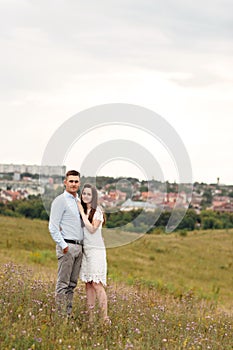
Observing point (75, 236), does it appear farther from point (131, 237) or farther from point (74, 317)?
point (131, 237)

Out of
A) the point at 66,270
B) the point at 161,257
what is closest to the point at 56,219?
the point at 66,270

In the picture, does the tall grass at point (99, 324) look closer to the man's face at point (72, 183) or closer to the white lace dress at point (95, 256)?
the white lace dress at point (95, 256)

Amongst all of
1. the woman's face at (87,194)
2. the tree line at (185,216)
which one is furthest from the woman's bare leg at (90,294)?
the tree line at (185,216)

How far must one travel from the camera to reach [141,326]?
771 centimetres

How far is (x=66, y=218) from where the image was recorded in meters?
8.11

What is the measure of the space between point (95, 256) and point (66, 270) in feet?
1.29

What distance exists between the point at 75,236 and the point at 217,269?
16.8 meters

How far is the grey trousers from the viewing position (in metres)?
8.02

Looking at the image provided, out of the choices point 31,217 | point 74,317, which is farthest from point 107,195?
point 31,217

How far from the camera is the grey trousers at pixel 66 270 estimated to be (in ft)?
26.3

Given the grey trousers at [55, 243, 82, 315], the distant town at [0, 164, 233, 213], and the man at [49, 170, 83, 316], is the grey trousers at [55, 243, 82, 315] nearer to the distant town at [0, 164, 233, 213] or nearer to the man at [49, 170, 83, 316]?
the man at [49, 170, 83, 316]

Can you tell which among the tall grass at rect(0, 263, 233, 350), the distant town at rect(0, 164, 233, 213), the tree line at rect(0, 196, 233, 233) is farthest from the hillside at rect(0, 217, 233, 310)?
the tall grass at rect(0, 263, 233, 350)

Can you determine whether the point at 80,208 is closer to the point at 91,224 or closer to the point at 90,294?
the point at 91,224

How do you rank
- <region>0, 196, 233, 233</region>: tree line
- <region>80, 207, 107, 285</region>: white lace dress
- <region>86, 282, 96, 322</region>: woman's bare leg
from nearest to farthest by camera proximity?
<region>80, 207, 107, 285</region>: white lace dress
<region>86, 282, 96, 322</region>: woman's bare leg
<region>0, 196, 233, 233</region>: tree line
